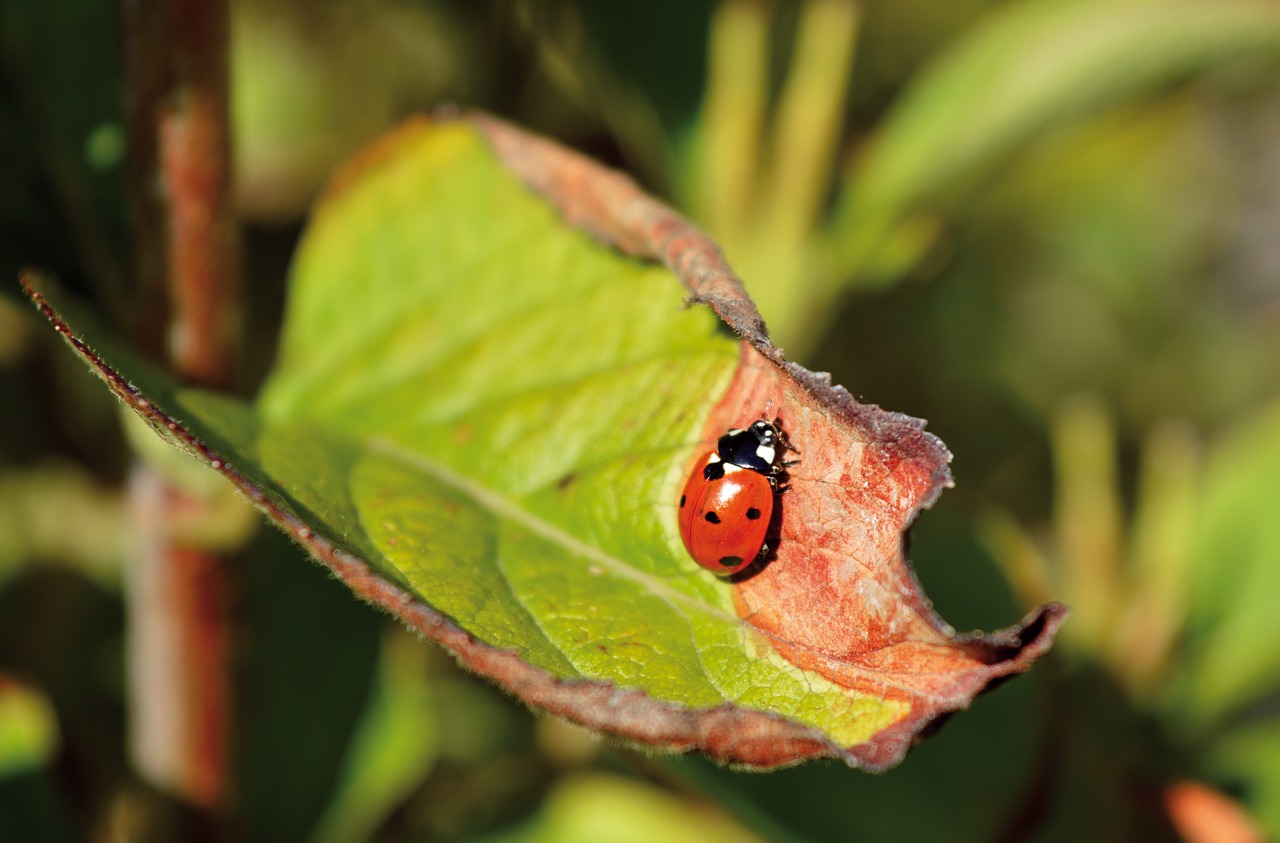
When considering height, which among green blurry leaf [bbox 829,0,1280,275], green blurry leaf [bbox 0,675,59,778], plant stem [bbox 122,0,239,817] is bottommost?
green blurry leaf [bbox 0,675,59,778]

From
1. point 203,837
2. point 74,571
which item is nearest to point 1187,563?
point 203,837

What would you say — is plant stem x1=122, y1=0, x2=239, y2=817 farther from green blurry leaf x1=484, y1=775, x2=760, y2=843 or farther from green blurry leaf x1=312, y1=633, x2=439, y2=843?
green blurry leaf x1=484, y1=775, x2=760, y2=843

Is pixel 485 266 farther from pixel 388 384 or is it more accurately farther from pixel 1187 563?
pixel 1187 563

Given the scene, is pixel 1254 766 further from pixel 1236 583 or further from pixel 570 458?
pixel 570 458

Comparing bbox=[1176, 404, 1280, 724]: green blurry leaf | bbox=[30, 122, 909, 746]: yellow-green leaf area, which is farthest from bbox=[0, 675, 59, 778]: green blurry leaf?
bbox=[1176, 404, 1280, 724]: green blurry leaf

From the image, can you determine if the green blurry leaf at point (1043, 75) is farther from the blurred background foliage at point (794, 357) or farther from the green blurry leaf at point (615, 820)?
the green blurry leaf at point (615, 820)

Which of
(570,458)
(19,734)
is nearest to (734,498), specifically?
(570,458)

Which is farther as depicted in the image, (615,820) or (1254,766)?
(615,820)
